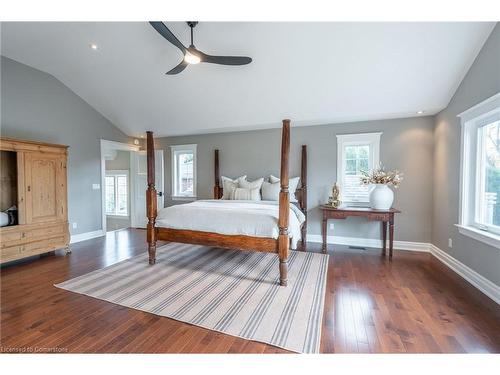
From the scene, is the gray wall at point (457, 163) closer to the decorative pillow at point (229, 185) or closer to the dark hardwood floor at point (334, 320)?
the dark hardwood floor at point (334, 320)

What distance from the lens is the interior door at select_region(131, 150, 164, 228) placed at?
5.98m

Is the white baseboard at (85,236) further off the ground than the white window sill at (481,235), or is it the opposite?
the white window sill at (481,235)

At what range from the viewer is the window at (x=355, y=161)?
14.1 ft

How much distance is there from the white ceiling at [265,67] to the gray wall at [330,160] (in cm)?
30

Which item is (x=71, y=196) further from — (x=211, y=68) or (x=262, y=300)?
(x=262, y=300)

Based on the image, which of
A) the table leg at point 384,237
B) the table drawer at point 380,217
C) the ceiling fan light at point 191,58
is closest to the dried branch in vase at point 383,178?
the table drawer at point 380,217

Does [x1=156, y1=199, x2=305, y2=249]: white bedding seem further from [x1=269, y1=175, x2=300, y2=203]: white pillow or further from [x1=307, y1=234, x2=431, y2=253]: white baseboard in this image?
[x1=307, y1=234, x2=431, y2=253]: white baseboard

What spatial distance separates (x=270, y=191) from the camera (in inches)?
175

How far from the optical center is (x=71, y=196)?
4.55 metres

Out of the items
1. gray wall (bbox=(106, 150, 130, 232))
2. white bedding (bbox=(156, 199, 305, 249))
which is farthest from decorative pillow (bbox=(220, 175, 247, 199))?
gray wall (bbox=(106, 150, 130, 232))

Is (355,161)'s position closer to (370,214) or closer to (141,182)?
(370,214)
